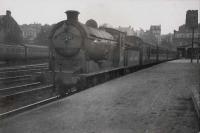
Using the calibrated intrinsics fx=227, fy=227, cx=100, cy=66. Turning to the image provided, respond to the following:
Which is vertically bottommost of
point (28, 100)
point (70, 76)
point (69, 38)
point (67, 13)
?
point (28, 100)

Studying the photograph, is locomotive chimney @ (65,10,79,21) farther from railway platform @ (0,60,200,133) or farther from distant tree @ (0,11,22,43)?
distant tree @ (0,11,22,43)

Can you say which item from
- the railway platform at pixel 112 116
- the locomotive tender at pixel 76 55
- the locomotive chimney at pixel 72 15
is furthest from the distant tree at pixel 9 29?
the railway platform at pixel 112 116

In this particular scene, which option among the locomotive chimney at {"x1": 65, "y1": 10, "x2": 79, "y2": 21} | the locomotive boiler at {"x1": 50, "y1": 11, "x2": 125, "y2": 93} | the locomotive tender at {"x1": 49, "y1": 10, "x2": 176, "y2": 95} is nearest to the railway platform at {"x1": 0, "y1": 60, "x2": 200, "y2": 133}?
the locomotive tender at {"x1": 49, "y1": 10, "x2": 176, "y2": 95}

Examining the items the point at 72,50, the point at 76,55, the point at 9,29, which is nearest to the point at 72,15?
the point at 72,50

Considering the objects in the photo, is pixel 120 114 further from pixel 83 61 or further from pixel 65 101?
pixel 83 61

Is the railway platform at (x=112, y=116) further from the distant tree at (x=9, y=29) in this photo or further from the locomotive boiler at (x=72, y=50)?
the distant tree at (x=9, y=29)

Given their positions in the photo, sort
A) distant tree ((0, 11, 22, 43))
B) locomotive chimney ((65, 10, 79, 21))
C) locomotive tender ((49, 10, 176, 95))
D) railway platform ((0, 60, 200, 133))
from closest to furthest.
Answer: railway platform ((0, 60, 200, 133)) → locomotive tender ((49, 10, 176, 95)) → locomotive chimney ((65, 10, 79, 21)) → distant tree ((0, 11, 22, 43))

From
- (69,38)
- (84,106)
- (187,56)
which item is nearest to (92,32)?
(69,38)

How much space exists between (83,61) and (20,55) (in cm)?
1517

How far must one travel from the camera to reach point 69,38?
419 inches

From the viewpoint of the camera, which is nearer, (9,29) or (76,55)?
(76,55)

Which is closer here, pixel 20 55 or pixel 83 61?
pixel 83 61

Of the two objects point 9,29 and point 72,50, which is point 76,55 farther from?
point 9,29

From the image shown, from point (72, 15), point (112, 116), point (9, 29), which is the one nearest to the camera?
point (112, 116)
